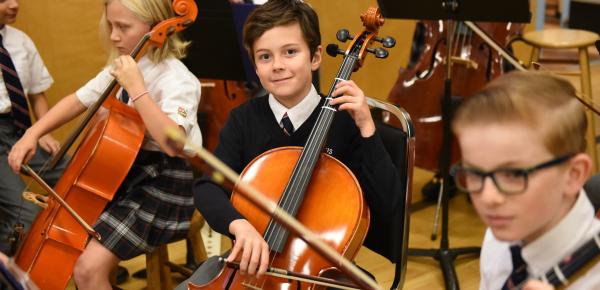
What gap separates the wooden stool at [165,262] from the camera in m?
2.25

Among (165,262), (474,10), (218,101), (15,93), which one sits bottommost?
(165,262)

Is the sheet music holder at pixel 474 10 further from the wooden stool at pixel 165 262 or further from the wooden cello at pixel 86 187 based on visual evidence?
the wooden stool at pixel 165 262

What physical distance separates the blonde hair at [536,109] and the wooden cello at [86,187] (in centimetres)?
113

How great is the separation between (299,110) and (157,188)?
554 mm

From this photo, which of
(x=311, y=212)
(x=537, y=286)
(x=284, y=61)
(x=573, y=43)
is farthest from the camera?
(x=573, y=43)

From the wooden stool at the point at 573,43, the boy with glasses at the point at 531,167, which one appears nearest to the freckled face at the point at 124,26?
the boy with glasses at the point at 531,167

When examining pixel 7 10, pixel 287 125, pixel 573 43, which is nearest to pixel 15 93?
pixel 7 10

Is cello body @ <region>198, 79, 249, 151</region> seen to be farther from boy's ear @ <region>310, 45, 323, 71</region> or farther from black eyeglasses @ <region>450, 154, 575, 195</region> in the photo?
black eyeglasses @ <region>450, 154, 575, 195</region>

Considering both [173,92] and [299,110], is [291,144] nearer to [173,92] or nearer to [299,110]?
[299,110]

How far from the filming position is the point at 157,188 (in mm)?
2156

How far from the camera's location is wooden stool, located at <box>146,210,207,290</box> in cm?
225

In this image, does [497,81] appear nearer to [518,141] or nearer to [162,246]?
[518,141]

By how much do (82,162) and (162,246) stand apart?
1.45ft

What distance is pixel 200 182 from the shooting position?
1.81 metres
